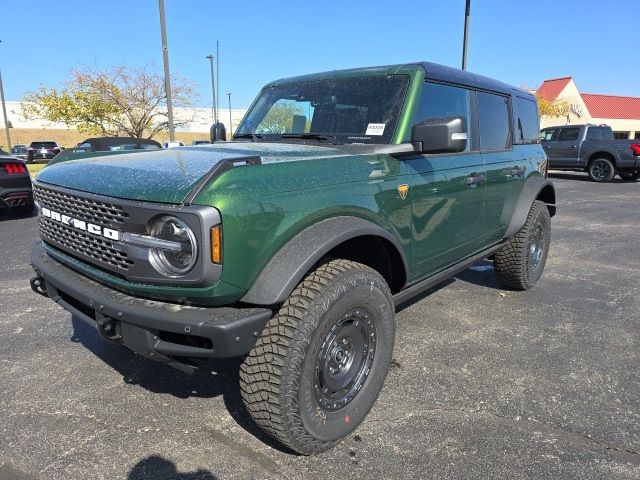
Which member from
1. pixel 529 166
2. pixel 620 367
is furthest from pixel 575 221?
pixel 620 367

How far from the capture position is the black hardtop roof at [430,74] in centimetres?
317

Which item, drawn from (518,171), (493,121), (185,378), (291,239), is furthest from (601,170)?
(291,239)

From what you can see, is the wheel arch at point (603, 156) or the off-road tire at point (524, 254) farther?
the wheel arch at point (603, 156)

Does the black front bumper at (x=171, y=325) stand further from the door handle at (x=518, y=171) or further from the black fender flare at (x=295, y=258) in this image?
the door handle at (x=518, y=171)

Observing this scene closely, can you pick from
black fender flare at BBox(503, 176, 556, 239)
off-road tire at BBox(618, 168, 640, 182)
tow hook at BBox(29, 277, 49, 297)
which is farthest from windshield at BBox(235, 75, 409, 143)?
off-road tire at BBox(618, 168, 640, 182)

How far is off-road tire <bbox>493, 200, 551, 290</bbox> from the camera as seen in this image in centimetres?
446

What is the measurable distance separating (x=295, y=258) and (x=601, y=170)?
17.9m

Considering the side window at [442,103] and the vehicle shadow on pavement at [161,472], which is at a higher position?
the side window at [442,103]

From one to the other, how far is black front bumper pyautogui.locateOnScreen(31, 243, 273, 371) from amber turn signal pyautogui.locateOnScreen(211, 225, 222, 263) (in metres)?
0.24

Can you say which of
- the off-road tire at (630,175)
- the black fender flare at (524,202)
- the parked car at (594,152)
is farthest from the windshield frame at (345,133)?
the off-road tire at (630,175)

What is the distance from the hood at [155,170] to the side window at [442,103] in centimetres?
74

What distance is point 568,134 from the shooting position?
56.0ft

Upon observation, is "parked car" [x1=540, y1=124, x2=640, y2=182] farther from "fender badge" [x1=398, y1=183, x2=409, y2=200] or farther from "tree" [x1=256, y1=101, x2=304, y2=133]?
"fender badge" [x1=398, y1=183, x2=409, y2=200]

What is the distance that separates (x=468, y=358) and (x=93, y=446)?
237cm
